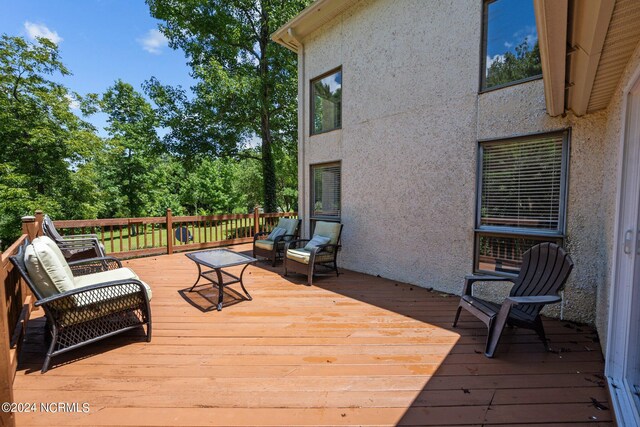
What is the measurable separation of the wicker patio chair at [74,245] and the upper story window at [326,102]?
451 cm

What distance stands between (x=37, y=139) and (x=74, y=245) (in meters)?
7.14

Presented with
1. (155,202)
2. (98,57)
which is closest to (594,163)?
(98,57)

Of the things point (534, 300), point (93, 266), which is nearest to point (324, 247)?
point (534, 300)

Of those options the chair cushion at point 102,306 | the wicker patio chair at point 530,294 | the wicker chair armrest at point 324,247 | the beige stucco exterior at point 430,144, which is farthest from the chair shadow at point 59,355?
the beige stucco exterior at point 430,144

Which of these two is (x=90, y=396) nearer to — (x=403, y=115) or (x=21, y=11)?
(x=403, y=115)

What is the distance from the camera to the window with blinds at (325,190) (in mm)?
5906

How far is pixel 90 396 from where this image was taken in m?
1.95

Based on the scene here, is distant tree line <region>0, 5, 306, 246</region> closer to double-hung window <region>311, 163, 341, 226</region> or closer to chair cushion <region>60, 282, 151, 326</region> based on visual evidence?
double-hung window <region>311, 163, 341, 226</region>

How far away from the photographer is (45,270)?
2285mm

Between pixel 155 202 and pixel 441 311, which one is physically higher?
pixel 155 202

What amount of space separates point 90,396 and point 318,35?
6677 millimetres

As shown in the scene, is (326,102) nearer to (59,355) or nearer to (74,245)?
(74,245)

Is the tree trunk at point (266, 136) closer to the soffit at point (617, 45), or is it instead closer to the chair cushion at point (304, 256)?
the chair cushion at point (304, 256)

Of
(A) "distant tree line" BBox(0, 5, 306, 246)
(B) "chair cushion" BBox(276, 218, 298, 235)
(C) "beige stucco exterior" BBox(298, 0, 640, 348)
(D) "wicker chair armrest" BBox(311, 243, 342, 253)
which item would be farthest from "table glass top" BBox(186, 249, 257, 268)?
(A) "distant tree line" BBox(0, 5, 306, 246)
